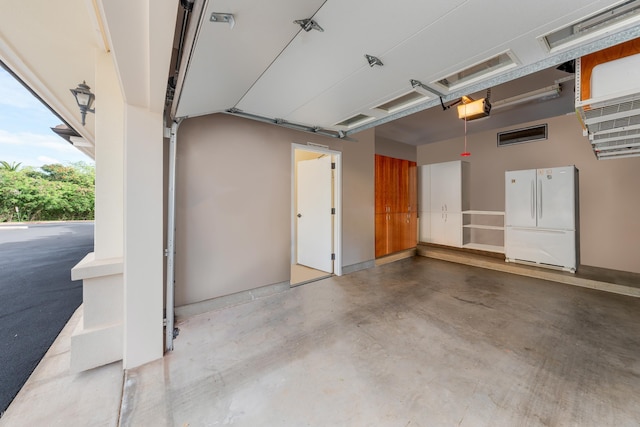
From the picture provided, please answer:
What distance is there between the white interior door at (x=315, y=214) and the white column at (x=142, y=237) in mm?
2548

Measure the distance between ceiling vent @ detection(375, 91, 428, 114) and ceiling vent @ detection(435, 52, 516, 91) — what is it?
0.78 feet

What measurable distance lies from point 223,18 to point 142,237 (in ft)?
5.23

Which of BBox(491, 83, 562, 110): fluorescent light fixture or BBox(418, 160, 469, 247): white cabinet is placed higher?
BBox(491, 83, 562, 110): fluorescent light fixture

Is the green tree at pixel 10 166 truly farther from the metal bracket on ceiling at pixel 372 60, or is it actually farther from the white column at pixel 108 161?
the metal bracket on ceiling at pixel 372 60

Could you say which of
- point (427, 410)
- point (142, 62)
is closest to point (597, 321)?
point (427, 410)

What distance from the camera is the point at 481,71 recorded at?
5.93 ft

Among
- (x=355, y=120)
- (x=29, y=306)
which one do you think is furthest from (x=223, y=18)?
(x=29, y=306)

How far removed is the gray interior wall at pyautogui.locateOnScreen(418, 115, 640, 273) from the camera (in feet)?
12.1

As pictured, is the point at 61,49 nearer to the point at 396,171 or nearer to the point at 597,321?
the point at 396,171

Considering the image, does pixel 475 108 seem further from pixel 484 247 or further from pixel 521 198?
pixel 484 247

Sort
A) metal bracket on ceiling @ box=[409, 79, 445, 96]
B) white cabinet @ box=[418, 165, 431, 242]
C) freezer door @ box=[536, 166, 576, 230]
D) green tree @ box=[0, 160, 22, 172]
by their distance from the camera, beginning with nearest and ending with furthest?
metal bracket on ceiling @ box=[409, 79, 445, 96] < freezer door @ box=[536, 166, 576, 230] < white cabinet @ box=[418, 165, 431, 242] < green tree @ box=[0, 160, 22, 172]

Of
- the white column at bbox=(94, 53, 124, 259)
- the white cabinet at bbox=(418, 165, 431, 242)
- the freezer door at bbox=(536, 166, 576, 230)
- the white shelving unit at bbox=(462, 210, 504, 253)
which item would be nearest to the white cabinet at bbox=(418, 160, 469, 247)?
the white cabinet at bbox=(418, 165, 431, 242)

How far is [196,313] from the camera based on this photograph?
248 centimetres

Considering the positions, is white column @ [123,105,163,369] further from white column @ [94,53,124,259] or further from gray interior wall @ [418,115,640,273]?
gray interior wall @ [418,115,640,273]
